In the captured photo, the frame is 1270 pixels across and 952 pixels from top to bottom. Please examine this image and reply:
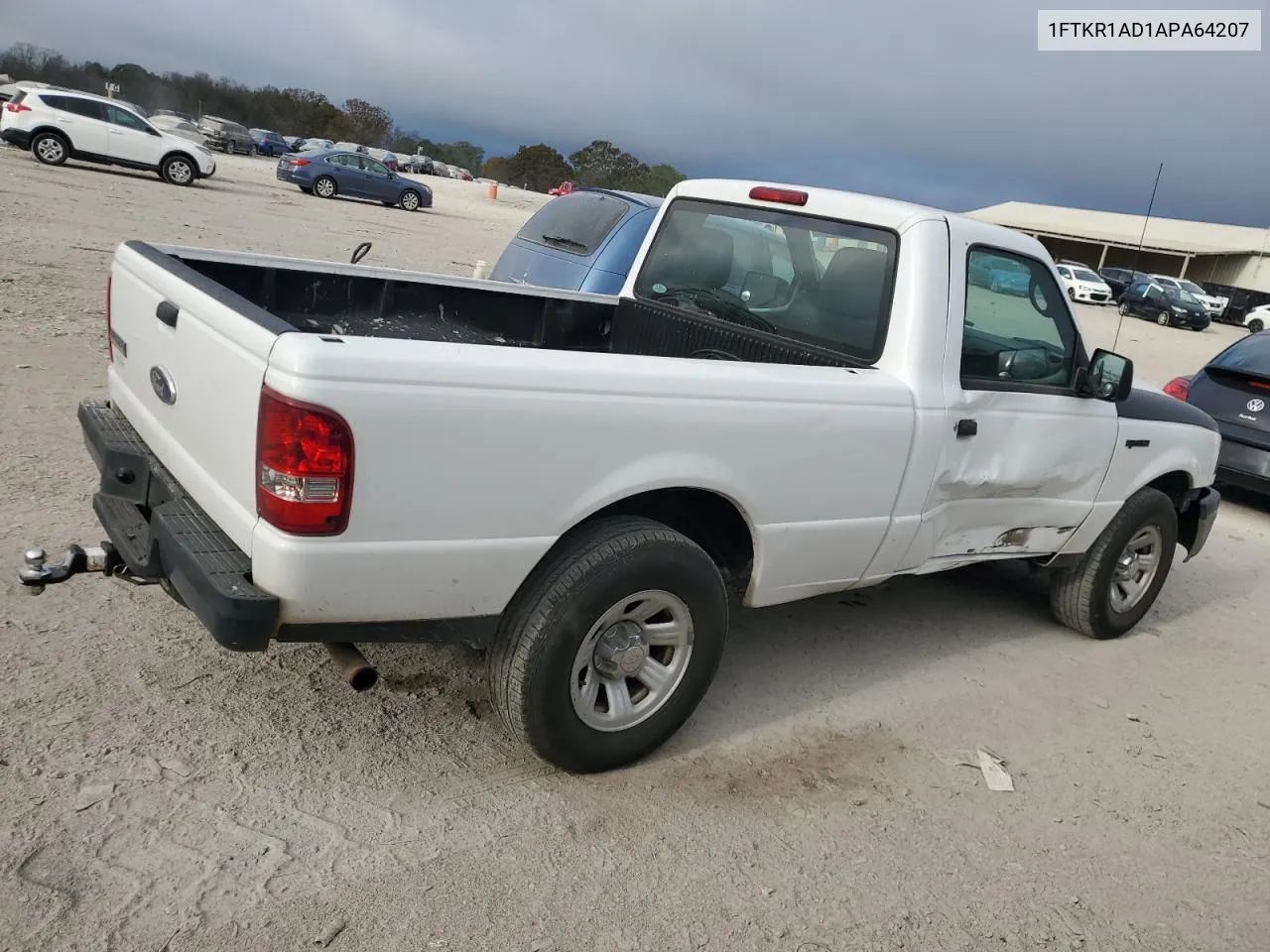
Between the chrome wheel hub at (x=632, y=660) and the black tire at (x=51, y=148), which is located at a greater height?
the black tire at (x=51, y=148)

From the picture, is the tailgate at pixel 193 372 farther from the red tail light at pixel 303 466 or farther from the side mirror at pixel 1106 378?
the side mirror at pixel 1106 378

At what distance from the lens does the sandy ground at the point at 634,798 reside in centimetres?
275

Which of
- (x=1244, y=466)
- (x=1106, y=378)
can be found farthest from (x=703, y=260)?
(x=1244, y=466)

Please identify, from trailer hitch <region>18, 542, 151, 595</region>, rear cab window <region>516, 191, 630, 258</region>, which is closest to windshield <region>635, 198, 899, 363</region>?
trailer hitch <region>18, 542, 151, 595</region>

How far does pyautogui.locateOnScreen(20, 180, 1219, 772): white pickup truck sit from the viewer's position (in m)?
2.71

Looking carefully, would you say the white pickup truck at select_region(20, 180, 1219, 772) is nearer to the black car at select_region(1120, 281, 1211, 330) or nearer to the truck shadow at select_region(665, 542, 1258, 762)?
the truck shadow at select_region(665, 542, 1258, 762)

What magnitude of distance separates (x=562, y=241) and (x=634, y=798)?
252 inches

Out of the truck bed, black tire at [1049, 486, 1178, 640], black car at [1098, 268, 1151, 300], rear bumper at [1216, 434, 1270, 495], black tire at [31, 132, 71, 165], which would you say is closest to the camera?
the truck bed

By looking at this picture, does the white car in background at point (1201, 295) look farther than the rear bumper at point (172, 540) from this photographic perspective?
Yes

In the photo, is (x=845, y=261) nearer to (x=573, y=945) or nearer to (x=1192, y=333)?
(x=573, y=945)

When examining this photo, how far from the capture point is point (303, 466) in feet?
8.51

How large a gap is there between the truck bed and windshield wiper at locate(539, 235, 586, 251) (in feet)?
12.5

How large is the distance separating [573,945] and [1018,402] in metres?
2.76

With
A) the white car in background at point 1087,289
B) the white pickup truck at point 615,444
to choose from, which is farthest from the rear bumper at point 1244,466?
the white car in background at point 1087,289
